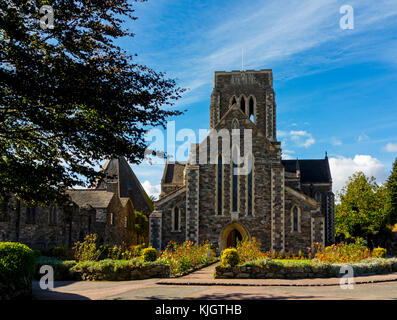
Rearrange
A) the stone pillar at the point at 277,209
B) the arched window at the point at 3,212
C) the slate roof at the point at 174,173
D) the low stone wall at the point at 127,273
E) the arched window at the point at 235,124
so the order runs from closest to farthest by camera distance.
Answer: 1. the low stone wall at the point at 127,273
2. the arched window at the point at 3,212
3. the stone pillar at the point at 277,209
4. the arched window at the point at 235,124
5. the slate roof at the point at 174,173

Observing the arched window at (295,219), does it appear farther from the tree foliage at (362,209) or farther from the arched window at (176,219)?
the tree foliage at (362,209)

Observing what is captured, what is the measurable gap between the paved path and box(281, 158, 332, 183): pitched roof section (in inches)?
1175

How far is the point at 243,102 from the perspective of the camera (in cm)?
4397

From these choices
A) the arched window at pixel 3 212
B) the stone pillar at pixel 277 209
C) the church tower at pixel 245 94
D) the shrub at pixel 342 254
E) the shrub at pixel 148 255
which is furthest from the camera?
the church tower at pixel 245 94

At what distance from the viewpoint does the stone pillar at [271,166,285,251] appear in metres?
29.7

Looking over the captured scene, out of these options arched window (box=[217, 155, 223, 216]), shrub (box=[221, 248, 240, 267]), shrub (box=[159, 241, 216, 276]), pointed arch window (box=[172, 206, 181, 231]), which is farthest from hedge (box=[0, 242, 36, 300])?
arched window (box=[217, 155, 223, 216])

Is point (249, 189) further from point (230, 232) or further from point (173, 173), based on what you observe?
point (173, 173)

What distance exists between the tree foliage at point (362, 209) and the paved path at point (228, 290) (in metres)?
34.0

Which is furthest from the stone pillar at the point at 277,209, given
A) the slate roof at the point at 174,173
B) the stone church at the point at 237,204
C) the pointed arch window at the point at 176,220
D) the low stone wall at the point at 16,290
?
the low stone wall at the point at 16,290

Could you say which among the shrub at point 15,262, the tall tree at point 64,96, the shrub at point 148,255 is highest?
the tall tree at point 64,96

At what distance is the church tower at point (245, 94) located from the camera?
141ft
